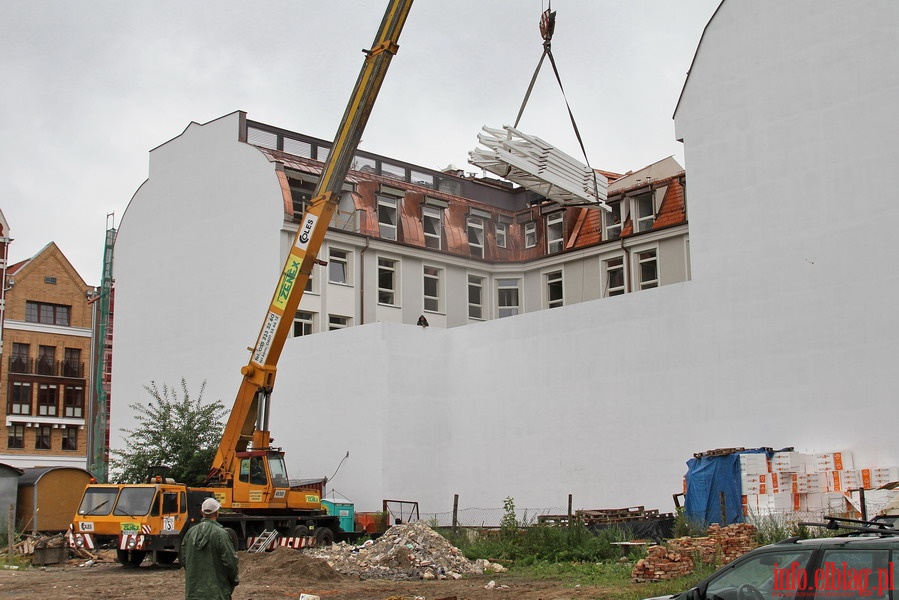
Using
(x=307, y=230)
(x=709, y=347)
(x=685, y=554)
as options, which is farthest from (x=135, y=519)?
(x=709, y=347)

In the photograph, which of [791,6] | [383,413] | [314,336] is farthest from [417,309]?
[791,6]

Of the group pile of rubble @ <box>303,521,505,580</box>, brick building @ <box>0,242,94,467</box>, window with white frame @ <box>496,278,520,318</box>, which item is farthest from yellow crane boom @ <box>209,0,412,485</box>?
brick building @ <box>0,242,94,467</box>

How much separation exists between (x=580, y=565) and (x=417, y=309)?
19672 millimetres

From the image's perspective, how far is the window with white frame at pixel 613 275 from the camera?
4072 cm

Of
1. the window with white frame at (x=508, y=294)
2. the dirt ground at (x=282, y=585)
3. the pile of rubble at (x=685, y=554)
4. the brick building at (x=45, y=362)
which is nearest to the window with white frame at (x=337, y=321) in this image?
the window with white frame at (x=508, y=294)

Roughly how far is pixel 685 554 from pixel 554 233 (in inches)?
1039

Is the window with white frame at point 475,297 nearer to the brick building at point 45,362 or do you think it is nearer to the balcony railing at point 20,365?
the brick building at point 45,362

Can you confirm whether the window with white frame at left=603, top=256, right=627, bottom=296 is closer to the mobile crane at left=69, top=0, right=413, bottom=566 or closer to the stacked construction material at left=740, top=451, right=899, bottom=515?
the stacked construction material at left=740, top=451, right=899, bottom=515

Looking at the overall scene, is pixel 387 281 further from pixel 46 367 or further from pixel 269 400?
pixel 46 367

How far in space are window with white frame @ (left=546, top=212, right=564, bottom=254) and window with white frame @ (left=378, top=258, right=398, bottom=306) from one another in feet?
22.6

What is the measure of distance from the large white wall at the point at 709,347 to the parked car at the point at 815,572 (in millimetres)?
16847

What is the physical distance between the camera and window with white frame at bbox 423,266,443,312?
4153 centimetres

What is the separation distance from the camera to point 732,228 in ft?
92.2

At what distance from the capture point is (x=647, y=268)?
3978 cm
